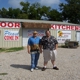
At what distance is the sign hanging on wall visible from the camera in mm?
26656

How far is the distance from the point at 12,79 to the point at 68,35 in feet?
67.0

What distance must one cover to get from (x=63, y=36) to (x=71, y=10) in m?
19.4

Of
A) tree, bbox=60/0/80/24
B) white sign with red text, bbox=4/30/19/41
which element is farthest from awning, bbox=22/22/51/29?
tree, bbox=60/0/80/24

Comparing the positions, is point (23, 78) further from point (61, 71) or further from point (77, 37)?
point (77, 37)

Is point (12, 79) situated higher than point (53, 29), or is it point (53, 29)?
point (53, 29)

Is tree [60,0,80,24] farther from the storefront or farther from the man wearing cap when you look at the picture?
the man wearing cap

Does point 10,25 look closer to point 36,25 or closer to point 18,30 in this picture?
point 18,30

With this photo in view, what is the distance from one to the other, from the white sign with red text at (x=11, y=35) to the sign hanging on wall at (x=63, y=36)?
558 centimetres

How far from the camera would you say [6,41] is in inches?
924

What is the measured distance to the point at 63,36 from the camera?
26953mm

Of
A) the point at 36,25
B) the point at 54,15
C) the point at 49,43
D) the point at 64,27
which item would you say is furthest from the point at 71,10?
the point at 49,43

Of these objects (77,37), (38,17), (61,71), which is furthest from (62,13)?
(61,71)

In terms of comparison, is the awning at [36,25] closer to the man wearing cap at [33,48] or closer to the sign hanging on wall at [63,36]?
the sign hanging on wall at [63,36]

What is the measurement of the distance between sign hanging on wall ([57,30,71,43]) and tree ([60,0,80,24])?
1811 centimetres
